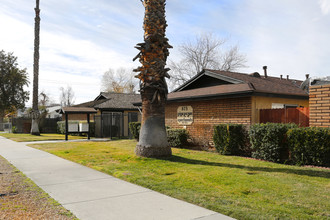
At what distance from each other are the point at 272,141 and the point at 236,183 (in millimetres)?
3450

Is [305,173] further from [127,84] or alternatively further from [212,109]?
[127,84]

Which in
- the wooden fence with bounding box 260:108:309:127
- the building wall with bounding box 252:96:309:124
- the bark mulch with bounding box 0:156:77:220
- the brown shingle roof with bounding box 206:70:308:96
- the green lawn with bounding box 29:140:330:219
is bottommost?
the bark mulch with bounding box 0:156:77:220

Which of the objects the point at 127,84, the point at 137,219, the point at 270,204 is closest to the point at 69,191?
the point at 137,219

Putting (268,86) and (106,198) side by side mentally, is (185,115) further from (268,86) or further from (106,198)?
(106,198)

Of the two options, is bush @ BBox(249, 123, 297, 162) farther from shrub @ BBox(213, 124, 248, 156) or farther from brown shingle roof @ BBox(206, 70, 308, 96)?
brown shingle roof @ BBox(206, 70, 308, 96)

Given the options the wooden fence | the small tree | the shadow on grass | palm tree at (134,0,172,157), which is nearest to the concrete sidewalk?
palm tree at (134,0,172,157)

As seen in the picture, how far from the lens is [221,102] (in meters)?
12.1

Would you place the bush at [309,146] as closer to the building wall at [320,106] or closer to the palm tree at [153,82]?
the building wall at [320,106]

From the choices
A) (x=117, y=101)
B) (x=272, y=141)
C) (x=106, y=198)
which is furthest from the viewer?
(x=117, y=101)

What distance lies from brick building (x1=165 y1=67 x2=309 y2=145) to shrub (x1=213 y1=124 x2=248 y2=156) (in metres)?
0.60

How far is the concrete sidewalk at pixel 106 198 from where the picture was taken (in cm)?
431

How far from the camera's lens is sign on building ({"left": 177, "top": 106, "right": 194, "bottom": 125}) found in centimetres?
1354

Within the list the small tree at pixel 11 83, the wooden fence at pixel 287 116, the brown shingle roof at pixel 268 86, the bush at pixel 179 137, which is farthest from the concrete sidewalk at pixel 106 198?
the small tree at pixel 11 83

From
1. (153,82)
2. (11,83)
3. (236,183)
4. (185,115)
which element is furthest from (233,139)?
(11,83)
